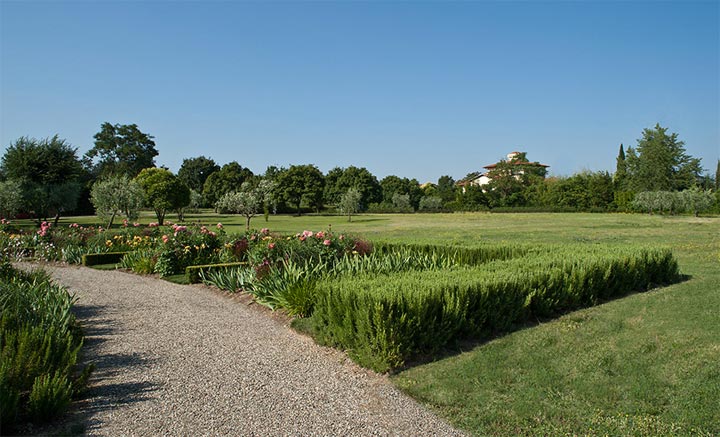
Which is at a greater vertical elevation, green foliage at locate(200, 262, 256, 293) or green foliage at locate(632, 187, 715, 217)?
green foliage at locate(632, 187, 715, 217)

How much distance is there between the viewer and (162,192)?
42.3 meters

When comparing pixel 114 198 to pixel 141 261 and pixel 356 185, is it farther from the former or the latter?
pixel 356 185

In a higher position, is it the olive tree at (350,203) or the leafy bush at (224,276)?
the olive tree at (350,203)

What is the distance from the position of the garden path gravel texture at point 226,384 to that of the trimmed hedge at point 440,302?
14.0 inches

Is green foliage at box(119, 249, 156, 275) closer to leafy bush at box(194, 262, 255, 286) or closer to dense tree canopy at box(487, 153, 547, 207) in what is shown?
leafy bush at box(194, 262, 255, 286)

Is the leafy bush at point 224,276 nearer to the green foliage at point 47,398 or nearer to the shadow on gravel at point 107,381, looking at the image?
the shadow on gravel at point 107,381

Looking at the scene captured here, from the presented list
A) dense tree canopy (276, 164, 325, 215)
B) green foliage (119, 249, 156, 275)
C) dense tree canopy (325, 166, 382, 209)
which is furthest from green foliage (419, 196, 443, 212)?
green foliage (119, 249, 156, 275)

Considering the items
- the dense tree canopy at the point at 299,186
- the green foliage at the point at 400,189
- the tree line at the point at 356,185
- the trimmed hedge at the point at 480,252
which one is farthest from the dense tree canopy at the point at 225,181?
the trimmed hedge at the point at 480,252

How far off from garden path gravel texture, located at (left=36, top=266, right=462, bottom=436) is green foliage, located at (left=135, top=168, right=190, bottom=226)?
120ft

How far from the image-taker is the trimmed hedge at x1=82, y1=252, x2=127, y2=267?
46.5 ft

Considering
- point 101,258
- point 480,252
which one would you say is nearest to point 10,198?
point 101,258

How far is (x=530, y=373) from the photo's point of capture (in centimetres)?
494

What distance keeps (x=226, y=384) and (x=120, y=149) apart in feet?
245

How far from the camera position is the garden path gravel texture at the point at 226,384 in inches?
156
